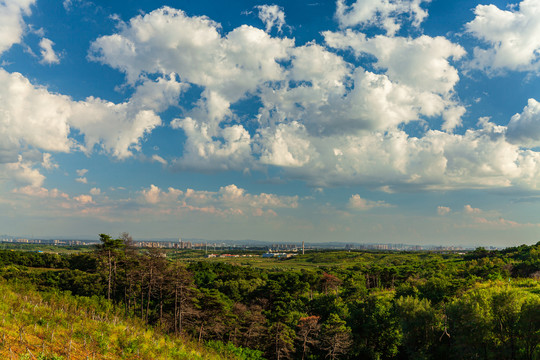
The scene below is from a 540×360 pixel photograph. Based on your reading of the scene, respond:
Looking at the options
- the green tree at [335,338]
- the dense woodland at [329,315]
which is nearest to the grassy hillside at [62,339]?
the dense woodland at [329,315]

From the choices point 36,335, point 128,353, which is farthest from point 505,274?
point 36,335

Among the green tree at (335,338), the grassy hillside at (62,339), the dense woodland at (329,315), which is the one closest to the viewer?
the grassy hillside at (62,339)

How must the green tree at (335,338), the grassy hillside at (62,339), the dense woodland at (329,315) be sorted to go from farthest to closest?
the green tree at (335,338)
the dense woodland at (329,315)
the grassy hillside at (62,339)

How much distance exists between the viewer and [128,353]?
83.4 ft

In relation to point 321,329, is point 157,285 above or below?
above

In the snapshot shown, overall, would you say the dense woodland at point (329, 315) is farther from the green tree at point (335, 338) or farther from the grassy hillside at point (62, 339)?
the grassy hillside at point (62, 339)

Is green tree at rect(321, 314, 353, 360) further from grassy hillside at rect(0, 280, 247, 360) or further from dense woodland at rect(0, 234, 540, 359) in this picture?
grassy hillside at rect(0, 280, 247, 360)

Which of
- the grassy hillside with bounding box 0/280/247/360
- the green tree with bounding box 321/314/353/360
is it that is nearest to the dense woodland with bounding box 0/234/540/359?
the green tree with bounding box 321/314/353/360

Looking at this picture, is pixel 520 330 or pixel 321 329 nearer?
pixel 520 330

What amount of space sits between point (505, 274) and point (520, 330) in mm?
57038

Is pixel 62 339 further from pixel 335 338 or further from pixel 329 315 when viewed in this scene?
pixel 329 315

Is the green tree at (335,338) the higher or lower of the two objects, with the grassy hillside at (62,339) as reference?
lower

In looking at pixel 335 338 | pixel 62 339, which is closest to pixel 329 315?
pixel 335 338

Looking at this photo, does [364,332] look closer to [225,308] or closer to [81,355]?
[225,308]
